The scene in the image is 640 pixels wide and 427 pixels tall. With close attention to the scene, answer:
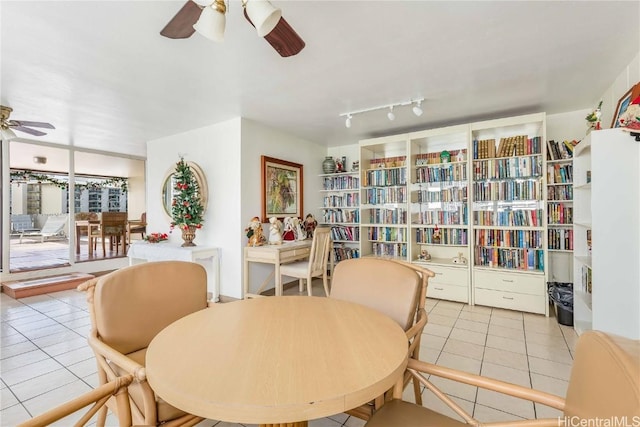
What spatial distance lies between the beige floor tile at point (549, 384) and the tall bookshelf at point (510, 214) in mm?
1485

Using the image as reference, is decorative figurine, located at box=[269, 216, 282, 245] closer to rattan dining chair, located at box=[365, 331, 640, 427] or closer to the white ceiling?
the white ceiling

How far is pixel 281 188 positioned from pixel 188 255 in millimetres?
1593

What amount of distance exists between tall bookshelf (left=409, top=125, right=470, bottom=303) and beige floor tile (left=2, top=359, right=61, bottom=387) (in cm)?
384

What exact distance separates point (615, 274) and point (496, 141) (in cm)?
210

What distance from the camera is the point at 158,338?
1.10 meters

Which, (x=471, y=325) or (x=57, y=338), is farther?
(x=471, y=325)

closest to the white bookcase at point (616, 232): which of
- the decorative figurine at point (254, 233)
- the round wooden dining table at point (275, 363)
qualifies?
the round wooden dining table at point (275, 363)

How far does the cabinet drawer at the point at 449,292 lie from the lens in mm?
3654

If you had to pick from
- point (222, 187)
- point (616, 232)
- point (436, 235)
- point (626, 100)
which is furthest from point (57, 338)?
point (626, 100)

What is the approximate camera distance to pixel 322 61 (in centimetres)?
237

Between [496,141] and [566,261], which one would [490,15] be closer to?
[496,141]

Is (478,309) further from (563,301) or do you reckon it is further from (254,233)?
(254,233)

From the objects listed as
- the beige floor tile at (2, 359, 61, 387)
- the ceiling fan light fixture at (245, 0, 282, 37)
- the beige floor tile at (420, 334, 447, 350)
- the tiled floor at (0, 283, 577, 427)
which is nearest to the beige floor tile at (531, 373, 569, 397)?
the tiled floor at (0, 283, 577, 427)

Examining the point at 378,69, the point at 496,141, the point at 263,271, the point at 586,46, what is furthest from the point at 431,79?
the point at 263,271
